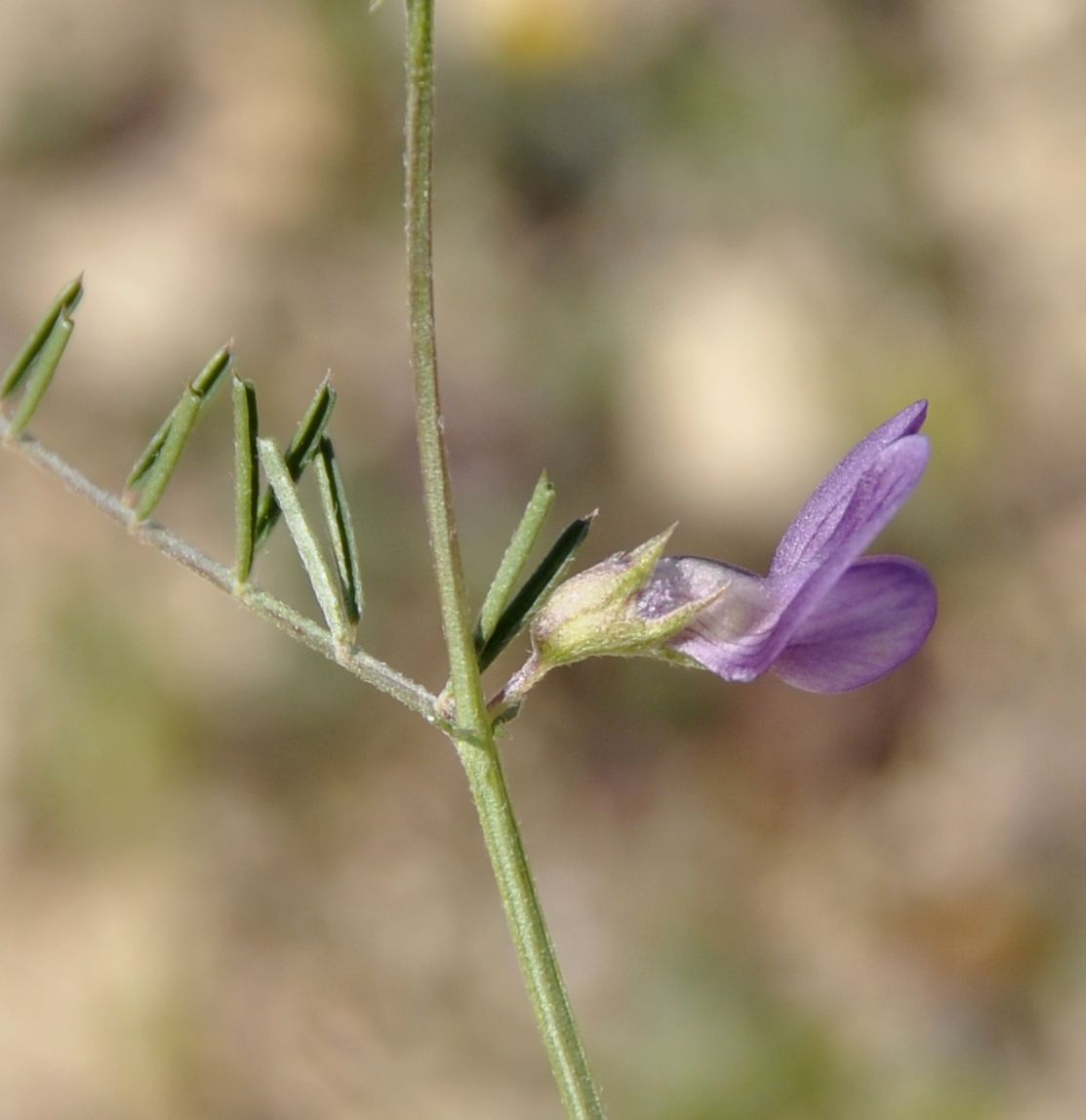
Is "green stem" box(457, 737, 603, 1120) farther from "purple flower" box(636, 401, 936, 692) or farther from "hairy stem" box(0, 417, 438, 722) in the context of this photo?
"purple flower" box(636, 401, 936, 692)

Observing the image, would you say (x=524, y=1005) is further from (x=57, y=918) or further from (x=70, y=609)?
(x=70, y=609)

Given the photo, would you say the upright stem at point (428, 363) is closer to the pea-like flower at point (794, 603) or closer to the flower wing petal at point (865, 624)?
the pea-like flower at point (794, 603)

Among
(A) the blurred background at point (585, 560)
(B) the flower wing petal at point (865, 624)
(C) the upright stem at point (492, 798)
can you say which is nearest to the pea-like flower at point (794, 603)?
(B) the flower wing petal at point (865, 624)

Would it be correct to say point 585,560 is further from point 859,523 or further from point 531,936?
point 531,936

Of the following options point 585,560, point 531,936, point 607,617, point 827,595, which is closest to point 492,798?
point 531,936

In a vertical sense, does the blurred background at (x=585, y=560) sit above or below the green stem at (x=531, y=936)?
above

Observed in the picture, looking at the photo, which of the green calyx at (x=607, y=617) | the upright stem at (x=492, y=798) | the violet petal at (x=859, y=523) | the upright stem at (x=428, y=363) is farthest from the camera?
the green calyx at (x=607, y=617)

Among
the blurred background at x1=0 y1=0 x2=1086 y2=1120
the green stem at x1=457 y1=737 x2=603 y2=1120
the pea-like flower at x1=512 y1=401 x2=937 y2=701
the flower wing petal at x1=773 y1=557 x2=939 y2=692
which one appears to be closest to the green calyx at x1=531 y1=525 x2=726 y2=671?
the pea-like flower at x1=512 y1=401 x2=937 y2=701
